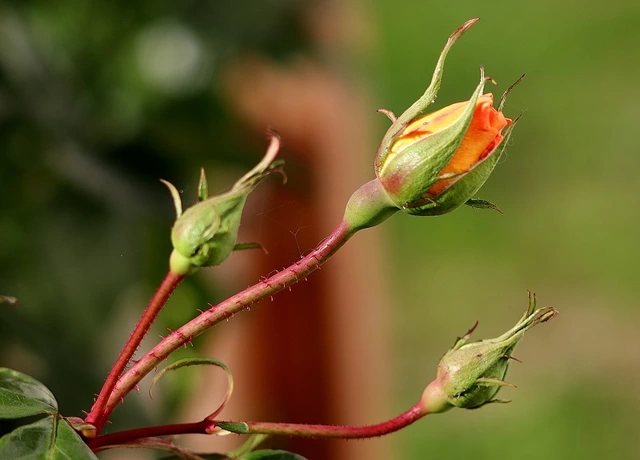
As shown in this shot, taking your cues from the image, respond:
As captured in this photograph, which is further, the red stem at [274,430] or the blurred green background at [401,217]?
the blurred green background at [401,217]

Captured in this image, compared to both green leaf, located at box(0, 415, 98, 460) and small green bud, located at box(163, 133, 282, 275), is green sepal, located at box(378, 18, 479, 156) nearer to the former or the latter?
small green bud, located at box(163, 133, 282, 275)

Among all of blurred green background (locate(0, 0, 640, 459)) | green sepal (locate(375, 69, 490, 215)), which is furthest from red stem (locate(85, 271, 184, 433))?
blurred green background (locate(0, 0, 640, 459))

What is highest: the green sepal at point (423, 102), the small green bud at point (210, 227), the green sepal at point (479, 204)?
the green sepal at point (423, 102)

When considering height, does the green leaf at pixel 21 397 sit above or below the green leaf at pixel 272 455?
above

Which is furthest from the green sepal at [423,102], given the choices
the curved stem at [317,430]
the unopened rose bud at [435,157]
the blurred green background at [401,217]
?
the blurred green background at [401,217]

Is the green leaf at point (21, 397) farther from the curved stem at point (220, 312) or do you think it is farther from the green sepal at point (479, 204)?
the green sepal at point (479, 204)

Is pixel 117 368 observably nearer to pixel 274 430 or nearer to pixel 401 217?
pixel 274 430

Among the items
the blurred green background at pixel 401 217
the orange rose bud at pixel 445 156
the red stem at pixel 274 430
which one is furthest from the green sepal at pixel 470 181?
the blurred green background at pixel 401 217

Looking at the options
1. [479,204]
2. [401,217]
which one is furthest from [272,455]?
[401,217]
